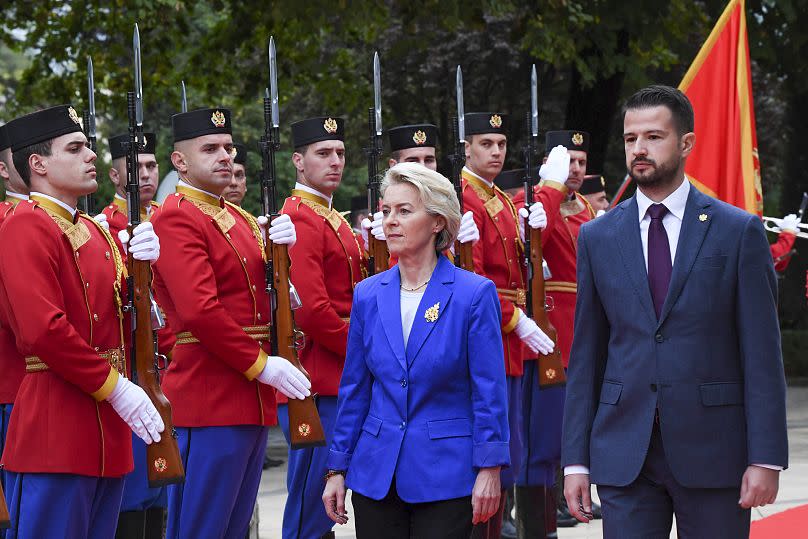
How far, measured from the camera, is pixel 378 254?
7340 mm

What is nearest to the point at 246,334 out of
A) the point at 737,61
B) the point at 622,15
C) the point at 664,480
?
the point at 664,480

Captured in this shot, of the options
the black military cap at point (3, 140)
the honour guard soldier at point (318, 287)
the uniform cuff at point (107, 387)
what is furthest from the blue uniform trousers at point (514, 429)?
the black military cap at point (3, 140)

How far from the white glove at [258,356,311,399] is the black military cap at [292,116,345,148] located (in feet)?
5.24

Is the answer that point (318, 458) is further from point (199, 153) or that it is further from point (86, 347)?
point (86, 347)

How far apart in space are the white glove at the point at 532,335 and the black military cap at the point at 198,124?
2063mm

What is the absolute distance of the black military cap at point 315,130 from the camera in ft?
23.9

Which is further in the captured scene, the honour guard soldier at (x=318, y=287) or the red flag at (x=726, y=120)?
the red flag at (x=726, y=120)

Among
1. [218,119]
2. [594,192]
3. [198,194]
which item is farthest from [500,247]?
[594,192]

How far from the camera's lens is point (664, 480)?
4566 mm

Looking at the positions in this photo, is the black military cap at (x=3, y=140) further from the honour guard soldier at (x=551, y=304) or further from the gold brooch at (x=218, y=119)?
the honour guard soldier at (x=551, y=304)

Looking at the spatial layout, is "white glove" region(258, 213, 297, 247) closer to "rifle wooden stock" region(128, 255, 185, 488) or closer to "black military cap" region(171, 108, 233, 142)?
"black military cap" region(171, 108, 233, 142)

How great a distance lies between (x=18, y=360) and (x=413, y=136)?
2.83m

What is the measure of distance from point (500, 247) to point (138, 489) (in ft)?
7.64

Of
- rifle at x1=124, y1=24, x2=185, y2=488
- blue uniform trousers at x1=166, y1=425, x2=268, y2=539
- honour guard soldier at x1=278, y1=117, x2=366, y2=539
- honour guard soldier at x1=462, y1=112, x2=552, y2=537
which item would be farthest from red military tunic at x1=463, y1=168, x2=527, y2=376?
rifle at x1=124, y1=24, x2=185, y2=488
